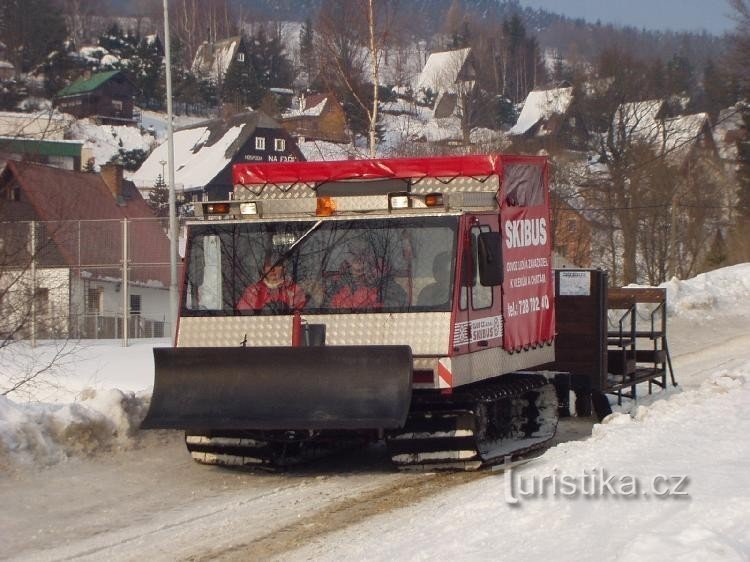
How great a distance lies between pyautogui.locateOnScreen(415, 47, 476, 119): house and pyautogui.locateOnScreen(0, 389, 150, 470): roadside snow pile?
3681cm

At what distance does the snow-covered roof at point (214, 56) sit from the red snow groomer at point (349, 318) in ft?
333

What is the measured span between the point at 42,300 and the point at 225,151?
5989cm

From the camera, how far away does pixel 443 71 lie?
8069cm

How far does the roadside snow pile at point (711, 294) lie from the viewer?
97.2 feet

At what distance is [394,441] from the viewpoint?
34.2 ft

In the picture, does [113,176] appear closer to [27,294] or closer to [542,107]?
[542,107]

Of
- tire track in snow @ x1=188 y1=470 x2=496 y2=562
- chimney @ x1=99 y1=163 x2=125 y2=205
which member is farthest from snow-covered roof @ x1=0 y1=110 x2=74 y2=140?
chimney @ x1=99 y1=163 x2=125 y2=205

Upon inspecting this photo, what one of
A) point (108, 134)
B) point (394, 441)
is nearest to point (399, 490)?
point (394, 441)

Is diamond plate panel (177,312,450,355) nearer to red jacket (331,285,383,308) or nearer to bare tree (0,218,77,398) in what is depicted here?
red jacket (331,285,383,308)

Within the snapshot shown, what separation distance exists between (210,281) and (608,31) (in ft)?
454

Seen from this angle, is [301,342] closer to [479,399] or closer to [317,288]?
[317,288]

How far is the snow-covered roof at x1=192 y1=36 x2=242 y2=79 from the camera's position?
112000mm

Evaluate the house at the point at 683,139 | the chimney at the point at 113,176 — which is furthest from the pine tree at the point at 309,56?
the house at the point at 683,139

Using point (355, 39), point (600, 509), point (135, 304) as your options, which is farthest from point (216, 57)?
point (600, 509)
